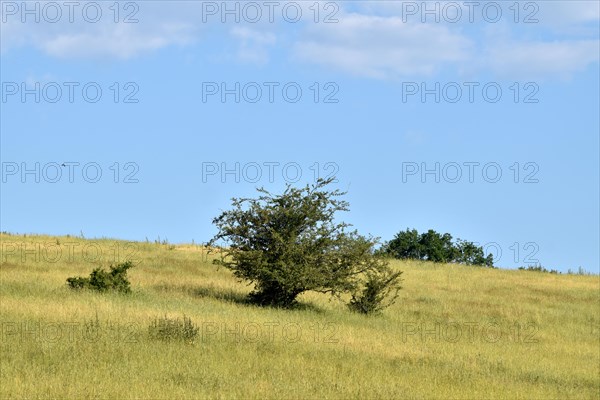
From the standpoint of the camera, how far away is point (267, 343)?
18.2 m

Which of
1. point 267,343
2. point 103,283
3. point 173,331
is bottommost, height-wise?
point 267,343

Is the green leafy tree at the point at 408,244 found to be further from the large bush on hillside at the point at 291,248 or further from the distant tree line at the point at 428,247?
the large bush on hillside at the point at 291,248

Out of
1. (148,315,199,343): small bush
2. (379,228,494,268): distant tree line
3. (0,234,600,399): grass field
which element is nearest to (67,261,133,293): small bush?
(0,234,600,399): grass field

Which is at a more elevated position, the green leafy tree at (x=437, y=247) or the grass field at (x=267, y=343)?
the green leafy tree at (x=437, y=247)

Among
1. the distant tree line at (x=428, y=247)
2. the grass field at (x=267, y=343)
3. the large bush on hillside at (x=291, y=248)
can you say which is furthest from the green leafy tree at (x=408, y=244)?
the large bush on hillside at (x=291, y=248)

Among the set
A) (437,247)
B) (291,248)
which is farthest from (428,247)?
(291,248)

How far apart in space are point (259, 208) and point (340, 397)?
14206mm

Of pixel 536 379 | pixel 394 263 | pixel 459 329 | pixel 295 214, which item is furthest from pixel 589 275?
pixel 536 379

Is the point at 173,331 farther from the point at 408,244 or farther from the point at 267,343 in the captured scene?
the point at 408,244

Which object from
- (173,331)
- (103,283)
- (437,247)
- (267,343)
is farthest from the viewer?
(437,247)

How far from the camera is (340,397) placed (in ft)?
43.9

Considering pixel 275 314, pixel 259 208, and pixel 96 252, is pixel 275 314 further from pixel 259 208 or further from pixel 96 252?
pixel 96 252

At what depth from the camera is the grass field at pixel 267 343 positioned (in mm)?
13805

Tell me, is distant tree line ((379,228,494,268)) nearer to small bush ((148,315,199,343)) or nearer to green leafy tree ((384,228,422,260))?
green leafy tree ((384,228,422,260))
